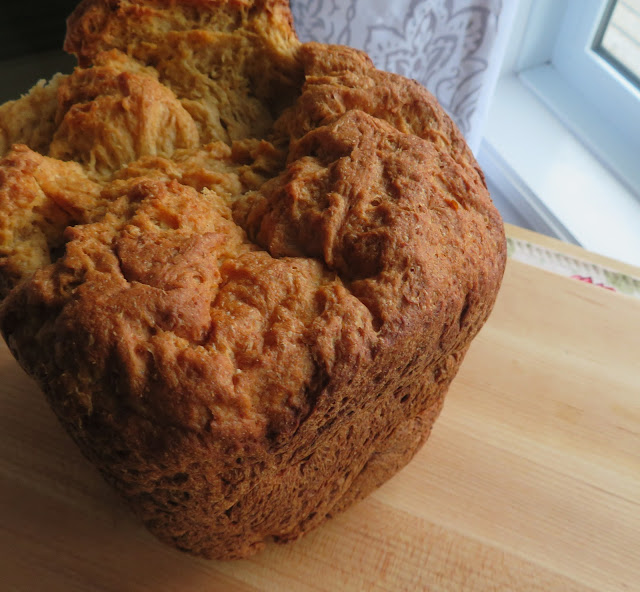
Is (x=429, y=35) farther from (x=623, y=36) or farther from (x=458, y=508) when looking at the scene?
(x=458, y=508)

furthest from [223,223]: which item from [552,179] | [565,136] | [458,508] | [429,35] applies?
[565,136]

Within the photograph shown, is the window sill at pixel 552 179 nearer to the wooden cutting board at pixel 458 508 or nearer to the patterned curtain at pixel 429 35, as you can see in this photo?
the patterned curtain at pixel 429 35

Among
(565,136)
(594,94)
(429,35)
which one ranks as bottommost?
(565,136)

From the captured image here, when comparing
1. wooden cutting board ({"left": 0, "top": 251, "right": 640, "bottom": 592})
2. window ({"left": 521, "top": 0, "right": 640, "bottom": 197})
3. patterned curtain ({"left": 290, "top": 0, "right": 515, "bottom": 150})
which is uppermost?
patterned curtain ({"left": 290, "top": 0, "right": 515, "bottom": 150})

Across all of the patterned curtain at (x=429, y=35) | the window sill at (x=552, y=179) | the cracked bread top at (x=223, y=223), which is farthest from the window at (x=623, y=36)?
the cracked bread top at (x=223, y=223)

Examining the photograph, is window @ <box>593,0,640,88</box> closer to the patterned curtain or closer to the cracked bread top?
the patterned curtain

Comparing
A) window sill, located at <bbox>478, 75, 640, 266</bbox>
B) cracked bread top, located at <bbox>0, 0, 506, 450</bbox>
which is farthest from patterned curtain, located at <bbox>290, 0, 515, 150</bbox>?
cracked bread top, located at <bbox>0, 0, 506, 450</bbox>

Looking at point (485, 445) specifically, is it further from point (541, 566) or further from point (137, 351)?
point (137, 351)
